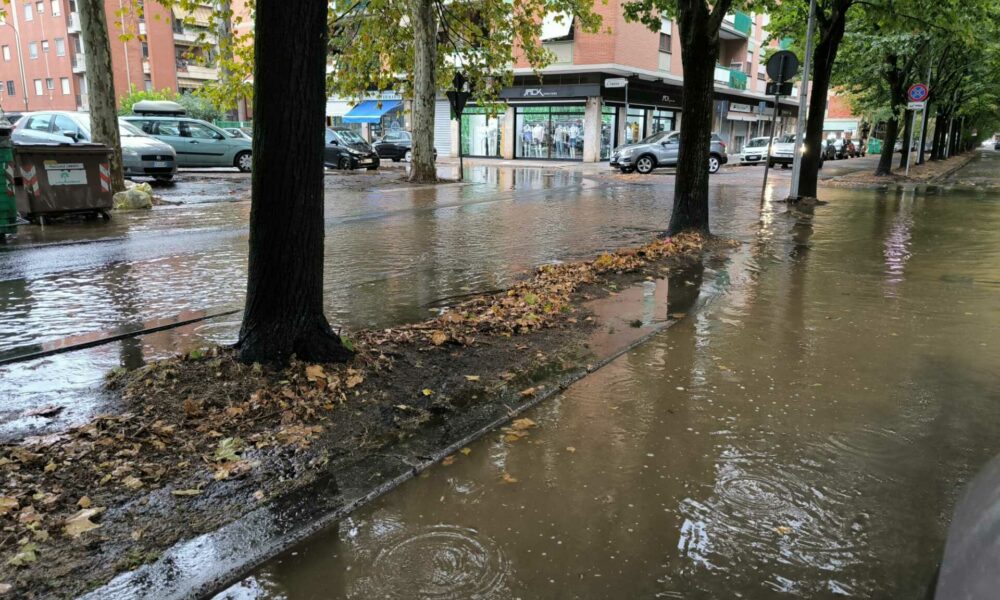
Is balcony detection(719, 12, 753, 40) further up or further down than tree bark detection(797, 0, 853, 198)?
further up

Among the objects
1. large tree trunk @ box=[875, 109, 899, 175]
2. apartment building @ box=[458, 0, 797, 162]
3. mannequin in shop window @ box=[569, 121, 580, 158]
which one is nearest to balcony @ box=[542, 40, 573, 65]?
apartment building @ box=[458, 0, 797, 162]

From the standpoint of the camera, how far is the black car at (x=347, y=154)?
977 inches

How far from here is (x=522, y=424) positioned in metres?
3.62

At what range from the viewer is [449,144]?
4194 centimetres

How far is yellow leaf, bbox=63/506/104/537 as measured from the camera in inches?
98.9

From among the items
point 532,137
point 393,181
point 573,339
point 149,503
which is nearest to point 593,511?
point 149,503

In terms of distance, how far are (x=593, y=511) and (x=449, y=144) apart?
133 feet

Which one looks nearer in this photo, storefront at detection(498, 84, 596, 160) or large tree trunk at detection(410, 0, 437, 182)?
large tree trunk at detection(410, 0, 437, 182)

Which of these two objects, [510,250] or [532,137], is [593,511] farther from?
[532,137]

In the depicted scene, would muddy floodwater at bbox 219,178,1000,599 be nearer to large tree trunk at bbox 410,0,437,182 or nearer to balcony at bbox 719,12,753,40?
large tree trunk at bbox 410,0,437,182

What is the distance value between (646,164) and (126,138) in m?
18.0

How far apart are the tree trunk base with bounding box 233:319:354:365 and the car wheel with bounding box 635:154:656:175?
2376 cm

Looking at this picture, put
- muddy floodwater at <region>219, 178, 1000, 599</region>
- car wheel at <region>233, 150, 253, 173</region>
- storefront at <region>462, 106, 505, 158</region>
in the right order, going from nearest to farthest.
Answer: muddy floodwater at <region>219, 178, 1000, 599</region> → car wheel at <region>233, 150, 253, 173</region> → storefront at <region>462, 106, 505, 158</region>

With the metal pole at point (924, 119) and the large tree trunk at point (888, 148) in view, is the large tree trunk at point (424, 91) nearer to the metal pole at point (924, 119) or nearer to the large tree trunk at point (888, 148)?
the metal pole at point (924, 119)
